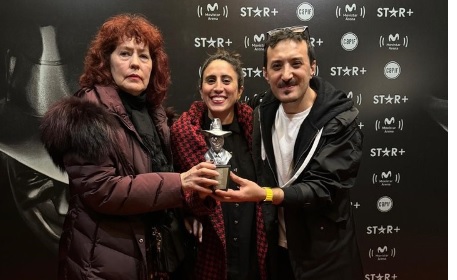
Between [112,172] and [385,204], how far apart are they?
2.42 metres

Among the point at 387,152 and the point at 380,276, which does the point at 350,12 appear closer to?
the point at 387,152

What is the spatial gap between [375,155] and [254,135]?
59.7 inches

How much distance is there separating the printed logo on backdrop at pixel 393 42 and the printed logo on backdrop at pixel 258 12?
859mm

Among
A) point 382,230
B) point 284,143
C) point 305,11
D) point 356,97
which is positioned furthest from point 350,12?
point 382,230

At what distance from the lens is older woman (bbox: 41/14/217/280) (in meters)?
1.71

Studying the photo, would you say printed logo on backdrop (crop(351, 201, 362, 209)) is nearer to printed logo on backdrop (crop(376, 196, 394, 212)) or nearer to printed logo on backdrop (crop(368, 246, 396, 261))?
printed logo on backdrop (crop(376, 196, 394, 212))

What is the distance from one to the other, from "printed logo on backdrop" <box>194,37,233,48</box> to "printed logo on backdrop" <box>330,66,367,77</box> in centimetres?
81

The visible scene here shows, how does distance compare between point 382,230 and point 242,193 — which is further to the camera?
point 382,230

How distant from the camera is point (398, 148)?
133 inches

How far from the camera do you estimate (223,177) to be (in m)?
1.81

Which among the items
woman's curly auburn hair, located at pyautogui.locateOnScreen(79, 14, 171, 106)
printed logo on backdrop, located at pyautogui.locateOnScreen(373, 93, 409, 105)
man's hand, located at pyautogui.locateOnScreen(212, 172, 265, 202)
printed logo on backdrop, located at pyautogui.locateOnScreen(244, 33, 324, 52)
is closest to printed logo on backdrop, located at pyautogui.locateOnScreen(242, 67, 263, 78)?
printed logo on backdrop, located at pyautogui.locateOnScreen(244, 33, 324, 52)

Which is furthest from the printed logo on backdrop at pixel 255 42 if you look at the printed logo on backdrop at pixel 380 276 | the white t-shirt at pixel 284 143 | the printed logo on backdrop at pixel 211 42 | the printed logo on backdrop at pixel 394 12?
the printed logo on backdrop at pixel 380 276
